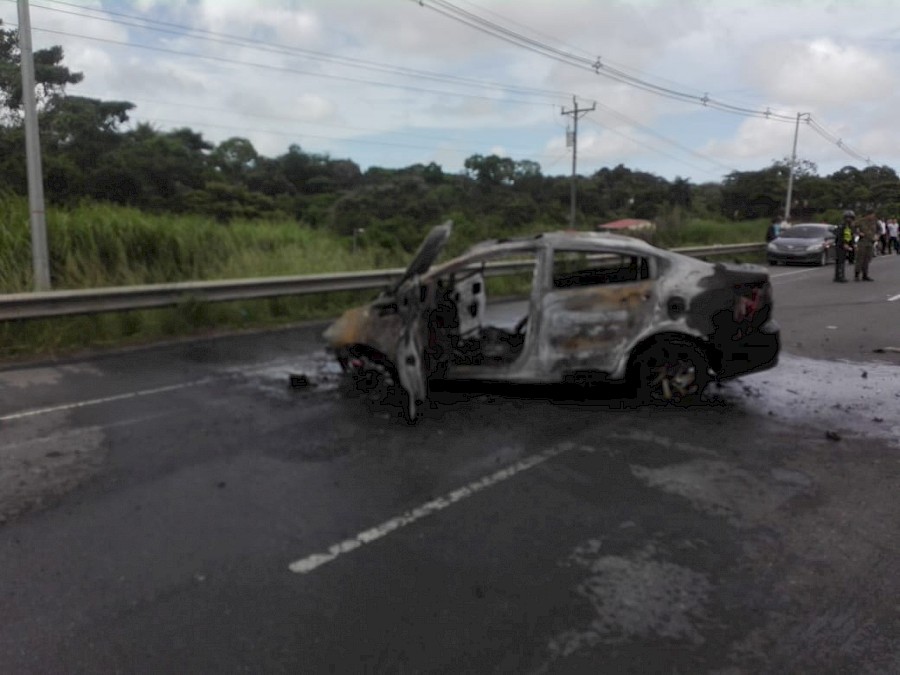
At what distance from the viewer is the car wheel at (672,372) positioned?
20.7 feet

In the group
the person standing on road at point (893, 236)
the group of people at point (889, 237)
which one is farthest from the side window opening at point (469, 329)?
the person standing on road at point (893, 236)

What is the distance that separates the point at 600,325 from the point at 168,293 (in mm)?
6647

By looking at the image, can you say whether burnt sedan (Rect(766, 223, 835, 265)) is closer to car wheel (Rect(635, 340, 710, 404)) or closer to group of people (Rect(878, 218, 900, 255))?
group of people (Rect(878, 218, 900, 255))

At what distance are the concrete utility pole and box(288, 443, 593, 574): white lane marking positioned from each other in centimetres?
831

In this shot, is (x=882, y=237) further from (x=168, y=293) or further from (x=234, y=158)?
(x=234, y=158)

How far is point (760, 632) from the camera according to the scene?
3078 millimetres

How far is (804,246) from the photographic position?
24688 mm

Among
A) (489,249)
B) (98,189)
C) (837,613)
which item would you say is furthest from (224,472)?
(98,189)

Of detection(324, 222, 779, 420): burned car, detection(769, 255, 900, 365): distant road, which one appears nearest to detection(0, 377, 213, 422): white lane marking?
detection(324, 222, 779, 420): burned car

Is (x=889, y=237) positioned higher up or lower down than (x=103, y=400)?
higher up

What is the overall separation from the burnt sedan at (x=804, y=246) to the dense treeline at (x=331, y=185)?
6110mm

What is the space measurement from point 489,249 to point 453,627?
4.08 meters

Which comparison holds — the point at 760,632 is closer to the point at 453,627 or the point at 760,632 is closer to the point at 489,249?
the point at 453,627

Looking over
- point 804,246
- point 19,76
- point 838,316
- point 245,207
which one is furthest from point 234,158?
point 838,316
